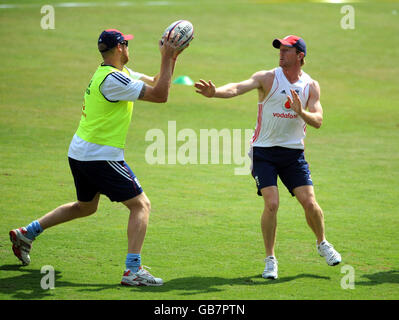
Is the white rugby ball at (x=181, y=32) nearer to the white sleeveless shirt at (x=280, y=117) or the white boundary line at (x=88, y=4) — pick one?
the white sleeveless shirt at (x=280, y=117)

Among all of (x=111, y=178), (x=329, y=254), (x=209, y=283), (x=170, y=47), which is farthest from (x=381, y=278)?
(x=170, y=47)

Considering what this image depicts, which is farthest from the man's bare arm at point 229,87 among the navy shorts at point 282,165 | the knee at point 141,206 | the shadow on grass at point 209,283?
the shadow on grass at point 209,283

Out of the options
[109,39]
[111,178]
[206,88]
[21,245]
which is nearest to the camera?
[111,178]

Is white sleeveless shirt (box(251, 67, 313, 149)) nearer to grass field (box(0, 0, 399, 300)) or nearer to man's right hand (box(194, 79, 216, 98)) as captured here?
man's right hand (box(194, 79, 216, 98))

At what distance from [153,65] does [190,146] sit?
689 centimetres

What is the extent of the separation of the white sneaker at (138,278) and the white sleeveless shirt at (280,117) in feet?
6.58

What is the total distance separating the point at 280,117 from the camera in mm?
7543

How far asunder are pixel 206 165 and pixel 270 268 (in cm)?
571

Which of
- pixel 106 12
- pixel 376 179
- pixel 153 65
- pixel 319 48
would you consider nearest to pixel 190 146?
pixel 376 179

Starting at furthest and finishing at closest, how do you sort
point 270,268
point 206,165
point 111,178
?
point 206,165, point 270,268, point 111,178

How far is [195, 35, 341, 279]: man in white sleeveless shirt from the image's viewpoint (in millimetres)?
7414

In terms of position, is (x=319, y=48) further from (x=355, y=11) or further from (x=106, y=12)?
(x=106, y=12)

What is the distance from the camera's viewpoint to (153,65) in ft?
66.2

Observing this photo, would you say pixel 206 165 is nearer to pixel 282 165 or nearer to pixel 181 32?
pixel 282 165
